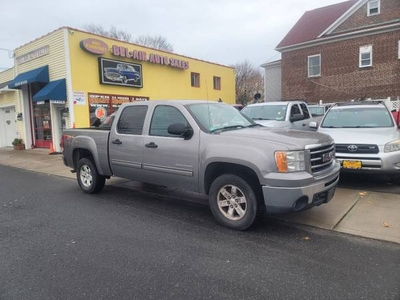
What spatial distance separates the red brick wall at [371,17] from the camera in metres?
21.4

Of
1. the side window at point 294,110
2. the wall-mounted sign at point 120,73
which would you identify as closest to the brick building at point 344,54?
the wall-mounted sign at point 120,73

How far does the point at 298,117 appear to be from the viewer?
364 inches

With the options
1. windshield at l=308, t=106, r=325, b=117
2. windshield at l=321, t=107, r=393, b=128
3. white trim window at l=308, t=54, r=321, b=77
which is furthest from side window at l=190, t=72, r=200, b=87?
windshield at l=321, t=107, r=393, b=128

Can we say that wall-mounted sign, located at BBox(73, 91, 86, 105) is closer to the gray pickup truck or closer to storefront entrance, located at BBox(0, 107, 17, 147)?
storefront entrance, located at BBox(0, 107, 17, 147)

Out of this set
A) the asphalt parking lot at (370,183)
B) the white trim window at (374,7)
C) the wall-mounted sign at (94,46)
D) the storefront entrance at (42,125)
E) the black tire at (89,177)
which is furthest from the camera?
the white trim window at (374,7)

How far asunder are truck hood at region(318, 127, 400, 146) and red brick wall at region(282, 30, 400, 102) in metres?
17.2

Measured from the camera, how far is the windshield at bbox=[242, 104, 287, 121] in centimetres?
957

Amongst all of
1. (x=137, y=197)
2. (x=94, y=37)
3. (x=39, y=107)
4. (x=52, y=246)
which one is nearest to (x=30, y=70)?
(x=39, y=107)

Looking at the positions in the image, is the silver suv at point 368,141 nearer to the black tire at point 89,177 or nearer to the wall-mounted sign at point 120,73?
the black tire at point 89,177

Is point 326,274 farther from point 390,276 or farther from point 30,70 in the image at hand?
point 30,70

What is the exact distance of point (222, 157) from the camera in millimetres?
4488

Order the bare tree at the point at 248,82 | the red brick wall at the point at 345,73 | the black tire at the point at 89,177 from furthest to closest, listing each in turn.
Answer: the bare tree at the point at 248,82 → the red brick wall at the point at 345,73 → the black tire at the point at 89,177

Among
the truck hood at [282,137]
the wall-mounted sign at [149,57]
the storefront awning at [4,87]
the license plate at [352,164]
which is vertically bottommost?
the license plate at [352,164]

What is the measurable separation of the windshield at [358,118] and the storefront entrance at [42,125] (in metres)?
13.1
